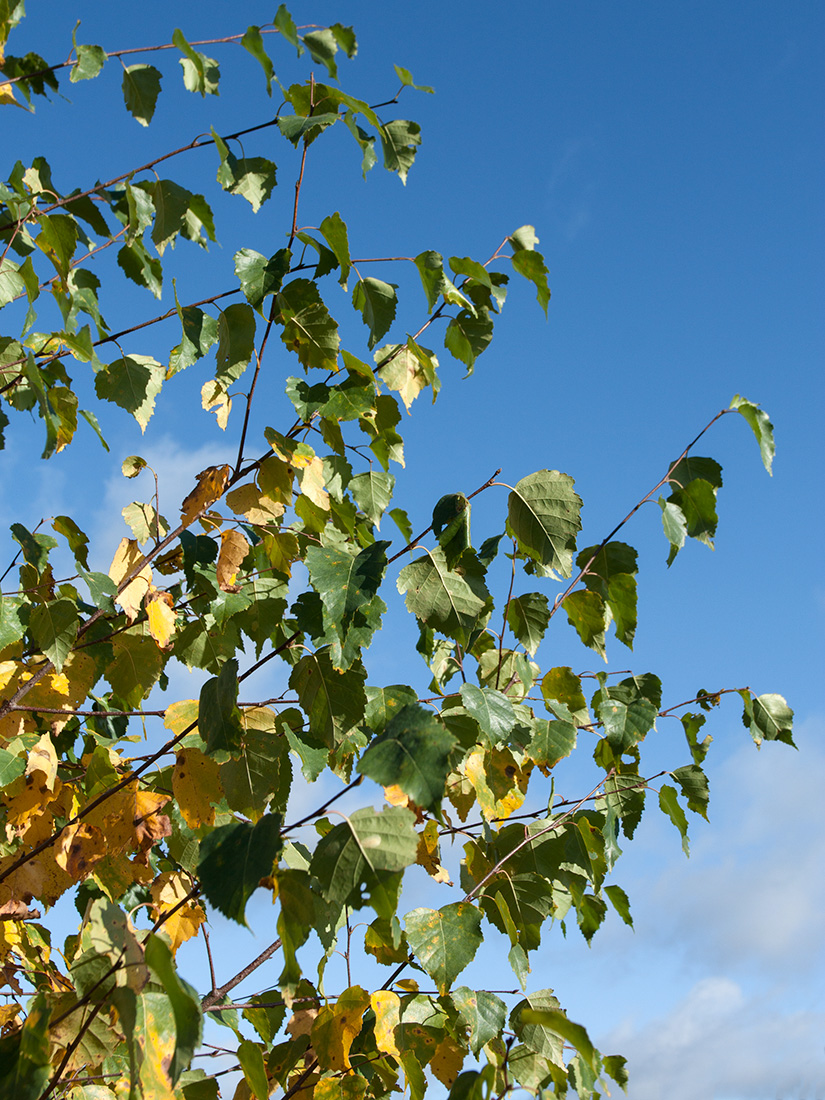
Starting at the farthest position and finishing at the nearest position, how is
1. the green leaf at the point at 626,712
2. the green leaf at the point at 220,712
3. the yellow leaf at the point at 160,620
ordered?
the green leaf at the point at 626,712
the yellow leaf at the point at 160,620
the green leaf at the point at 220,712

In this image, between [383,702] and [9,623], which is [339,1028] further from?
[9,623]

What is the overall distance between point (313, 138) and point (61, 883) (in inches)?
66.0

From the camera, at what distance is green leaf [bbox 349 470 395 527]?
6.32 feet

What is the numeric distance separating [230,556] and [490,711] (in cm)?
69

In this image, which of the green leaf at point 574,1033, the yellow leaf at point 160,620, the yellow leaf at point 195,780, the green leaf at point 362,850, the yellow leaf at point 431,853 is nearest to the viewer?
the green leaf at point 574,1033

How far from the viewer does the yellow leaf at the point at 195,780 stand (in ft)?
5.53

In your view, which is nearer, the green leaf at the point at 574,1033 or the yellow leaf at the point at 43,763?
the green leaf at the point at 574,1033

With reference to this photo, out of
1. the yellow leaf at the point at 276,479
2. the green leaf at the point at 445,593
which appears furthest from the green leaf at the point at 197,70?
the green leaf at the point at 445,593

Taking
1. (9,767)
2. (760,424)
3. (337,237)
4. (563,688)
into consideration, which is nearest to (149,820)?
(9,767)

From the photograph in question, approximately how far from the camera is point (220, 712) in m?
1.55

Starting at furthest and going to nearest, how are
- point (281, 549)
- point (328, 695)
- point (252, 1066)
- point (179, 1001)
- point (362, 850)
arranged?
1. point (281, 549)
2. point (328, 695)
3. point (252, 1066)
4. point (362, 850)
5. point (179, 1001)

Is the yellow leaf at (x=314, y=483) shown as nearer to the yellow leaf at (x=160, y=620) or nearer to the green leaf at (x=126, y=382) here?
the yellow leaf at (x=160, y=620)

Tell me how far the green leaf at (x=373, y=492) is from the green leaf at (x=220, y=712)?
0.51 m

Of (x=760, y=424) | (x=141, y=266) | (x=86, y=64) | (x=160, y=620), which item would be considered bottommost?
(x=160, y=620)
